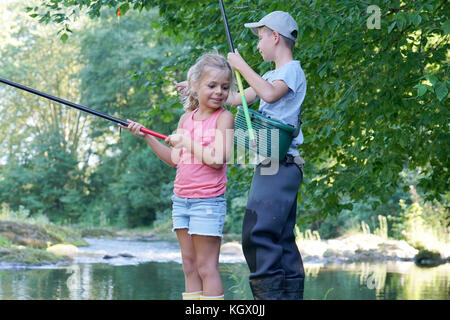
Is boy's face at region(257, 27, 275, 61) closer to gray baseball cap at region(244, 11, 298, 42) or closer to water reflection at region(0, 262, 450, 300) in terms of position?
gray baseball cap at region(244, 11, 298, 42)

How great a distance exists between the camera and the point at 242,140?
2.81m

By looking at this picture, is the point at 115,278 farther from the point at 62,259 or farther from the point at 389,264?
the point at 389,264

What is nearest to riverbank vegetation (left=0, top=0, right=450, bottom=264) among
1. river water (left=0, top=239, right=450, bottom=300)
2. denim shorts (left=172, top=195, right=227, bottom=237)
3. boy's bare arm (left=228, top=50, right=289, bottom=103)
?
boy's bare arm (left=228, top=50, right=289, bottom=103)

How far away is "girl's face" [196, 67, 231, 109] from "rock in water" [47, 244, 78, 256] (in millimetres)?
12537

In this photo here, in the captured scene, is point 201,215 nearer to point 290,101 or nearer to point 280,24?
point 290,101

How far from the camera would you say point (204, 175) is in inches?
114

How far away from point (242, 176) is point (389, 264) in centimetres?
843

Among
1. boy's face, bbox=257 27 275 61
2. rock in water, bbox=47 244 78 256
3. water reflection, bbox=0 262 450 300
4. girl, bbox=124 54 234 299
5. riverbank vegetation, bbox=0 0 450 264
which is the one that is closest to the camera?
girl, bbox=124 54 234 299

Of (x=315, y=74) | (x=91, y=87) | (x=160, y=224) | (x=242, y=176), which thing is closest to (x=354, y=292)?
(x=242, y=176)

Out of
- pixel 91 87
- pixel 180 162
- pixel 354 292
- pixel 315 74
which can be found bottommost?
pixel 354 292

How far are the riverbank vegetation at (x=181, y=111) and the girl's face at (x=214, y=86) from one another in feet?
4.18

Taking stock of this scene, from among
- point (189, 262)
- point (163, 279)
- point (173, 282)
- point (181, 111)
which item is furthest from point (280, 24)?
point (181, 111)

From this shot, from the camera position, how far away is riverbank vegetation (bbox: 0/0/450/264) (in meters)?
5.29

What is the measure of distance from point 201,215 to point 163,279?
9550 millimetres
